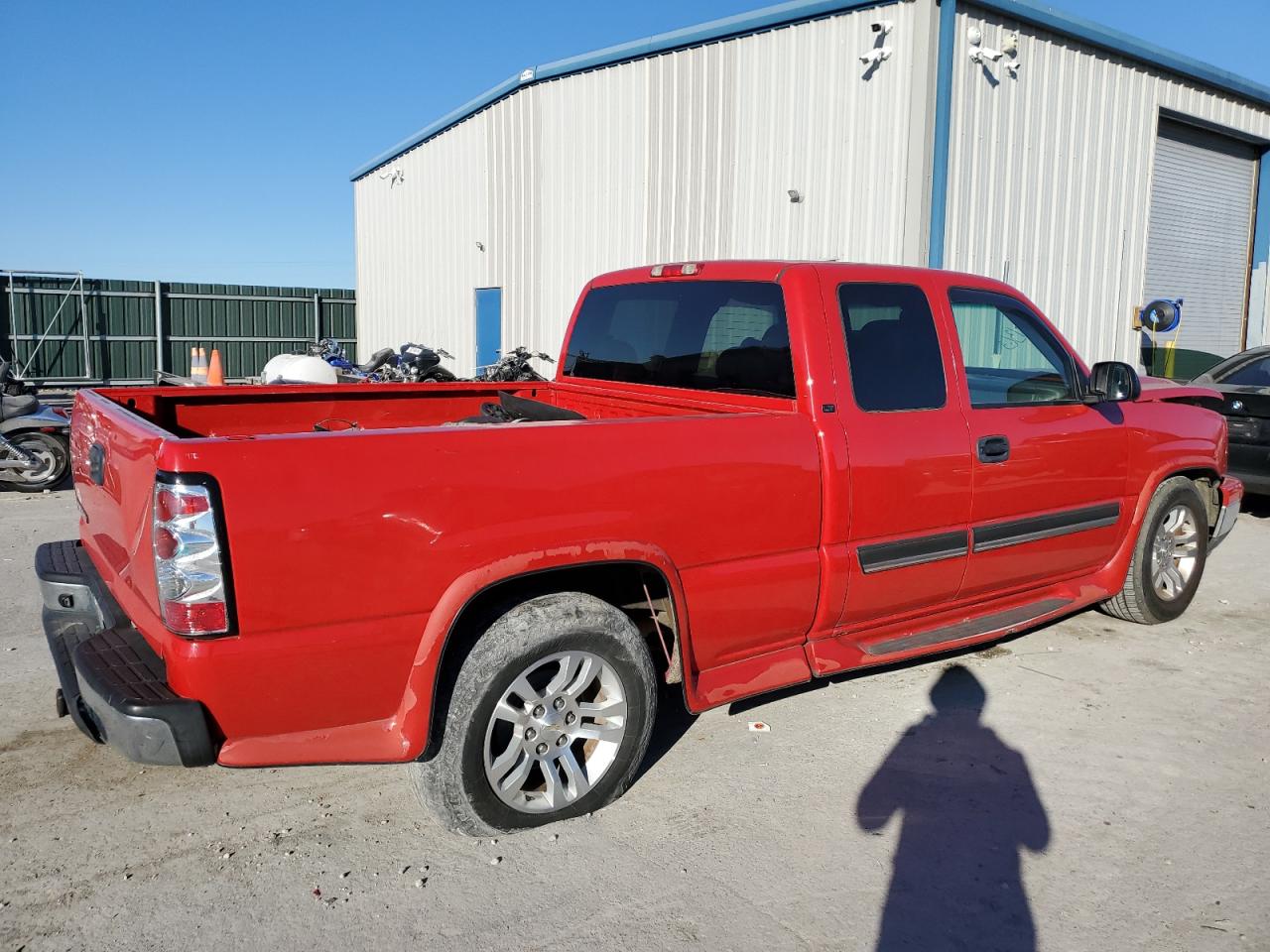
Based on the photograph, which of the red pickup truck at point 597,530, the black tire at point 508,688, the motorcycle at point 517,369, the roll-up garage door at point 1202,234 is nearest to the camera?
the red pickup truck at point 597,530

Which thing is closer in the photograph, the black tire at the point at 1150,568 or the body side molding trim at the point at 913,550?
the body side molding trim at the point at 913,550

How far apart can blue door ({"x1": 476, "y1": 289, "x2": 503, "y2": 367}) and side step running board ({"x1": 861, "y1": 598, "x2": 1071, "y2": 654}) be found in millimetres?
12418

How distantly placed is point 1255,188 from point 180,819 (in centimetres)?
1744

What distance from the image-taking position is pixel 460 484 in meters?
2.85

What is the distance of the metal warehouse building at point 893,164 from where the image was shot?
33.2 feet

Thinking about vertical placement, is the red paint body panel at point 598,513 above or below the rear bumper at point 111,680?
above

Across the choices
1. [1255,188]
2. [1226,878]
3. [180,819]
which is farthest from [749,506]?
[1255,188]

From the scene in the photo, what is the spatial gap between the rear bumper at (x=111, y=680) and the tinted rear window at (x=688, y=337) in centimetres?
233

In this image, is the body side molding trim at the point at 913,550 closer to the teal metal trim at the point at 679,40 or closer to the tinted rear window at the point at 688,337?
the tinted rear window at the point at 688,337

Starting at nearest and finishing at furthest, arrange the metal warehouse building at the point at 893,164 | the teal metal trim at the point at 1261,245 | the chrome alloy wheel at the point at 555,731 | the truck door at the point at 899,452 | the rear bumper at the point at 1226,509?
the chrome alloy wheel at the point at 555,731 → the truck door at the point at 899,452 → the rear bumper at the point at 1226,509 → the metal warehouse building at the point at 893,164 → the teal metal trim at the point at 1261,245

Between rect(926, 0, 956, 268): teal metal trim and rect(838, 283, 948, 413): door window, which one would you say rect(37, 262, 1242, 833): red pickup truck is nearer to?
rect(838, 283, 948, 413): door window

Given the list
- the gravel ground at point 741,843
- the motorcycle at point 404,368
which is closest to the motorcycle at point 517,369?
the motorcycle at point 404,368

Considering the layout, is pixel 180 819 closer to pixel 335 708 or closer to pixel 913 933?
pixel 335 708

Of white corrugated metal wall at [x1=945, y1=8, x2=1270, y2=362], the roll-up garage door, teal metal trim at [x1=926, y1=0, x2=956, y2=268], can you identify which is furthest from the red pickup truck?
the roll-up garage door
